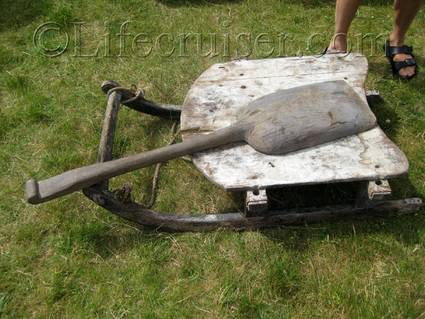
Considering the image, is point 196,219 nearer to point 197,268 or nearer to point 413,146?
point 197,268

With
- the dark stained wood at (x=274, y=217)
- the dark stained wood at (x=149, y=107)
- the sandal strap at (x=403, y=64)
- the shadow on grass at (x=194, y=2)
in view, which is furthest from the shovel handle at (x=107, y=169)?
the shadow on grass at (x=194, y=2)

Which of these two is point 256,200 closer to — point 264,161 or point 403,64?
point 264,161

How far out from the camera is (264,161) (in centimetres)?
240

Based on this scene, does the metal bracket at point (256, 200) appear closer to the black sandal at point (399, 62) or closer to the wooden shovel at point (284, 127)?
the wooden shovel at point (284, 127)

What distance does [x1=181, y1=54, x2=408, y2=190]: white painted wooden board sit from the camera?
7.54 ft

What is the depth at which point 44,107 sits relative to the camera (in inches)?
139

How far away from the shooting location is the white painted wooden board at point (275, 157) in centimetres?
230

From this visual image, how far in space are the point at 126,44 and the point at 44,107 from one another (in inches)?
43.0

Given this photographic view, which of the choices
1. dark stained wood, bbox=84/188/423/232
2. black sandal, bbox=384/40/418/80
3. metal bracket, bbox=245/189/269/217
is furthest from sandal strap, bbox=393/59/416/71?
metal bracket, bbox=245/189/269/217

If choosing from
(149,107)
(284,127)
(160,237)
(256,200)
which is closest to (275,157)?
(284,127)

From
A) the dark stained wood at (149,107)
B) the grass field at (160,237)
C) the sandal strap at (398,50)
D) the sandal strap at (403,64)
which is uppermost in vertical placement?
the sandal strap at (398,50)

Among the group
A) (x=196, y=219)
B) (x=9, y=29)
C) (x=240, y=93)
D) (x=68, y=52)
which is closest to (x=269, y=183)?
(x=196, y=219)

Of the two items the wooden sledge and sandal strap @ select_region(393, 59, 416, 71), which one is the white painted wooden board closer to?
the wooden sledge

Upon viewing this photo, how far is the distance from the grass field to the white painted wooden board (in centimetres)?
41
